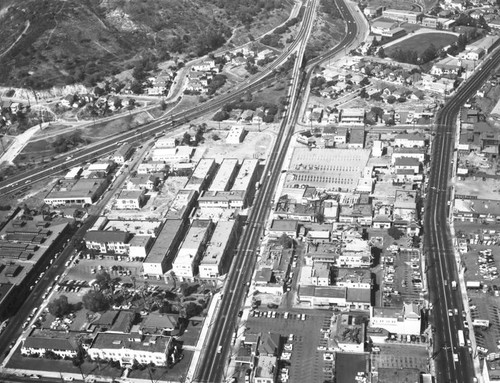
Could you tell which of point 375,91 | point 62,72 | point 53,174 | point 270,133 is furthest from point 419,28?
point 53,174

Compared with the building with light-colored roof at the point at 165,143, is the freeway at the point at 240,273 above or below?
below

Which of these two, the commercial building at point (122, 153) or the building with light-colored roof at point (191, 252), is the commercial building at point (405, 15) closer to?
the commercial building at point (122, 153)

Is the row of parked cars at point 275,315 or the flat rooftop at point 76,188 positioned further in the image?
the flat rooftop at point 76,188

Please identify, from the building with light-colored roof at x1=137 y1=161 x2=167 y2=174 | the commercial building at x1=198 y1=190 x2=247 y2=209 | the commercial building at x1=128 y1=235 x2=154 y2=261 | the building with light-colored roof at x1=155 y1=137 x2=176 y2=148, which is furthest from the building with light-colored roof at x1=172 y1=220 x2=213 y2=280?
the building with light-colored roof at x1=155 y1=137 x2=176 y2=148

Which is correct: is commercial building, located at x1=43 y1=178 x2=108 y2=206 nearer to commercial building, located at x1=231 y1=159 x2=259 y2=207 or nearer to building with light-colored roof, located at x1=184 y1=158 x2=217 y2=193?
building with light-colored roof, located at x1=184 y1=158 x2=217 y2=193

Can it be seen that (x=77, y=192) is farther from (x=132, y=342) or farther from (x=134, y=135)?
(x=132, y=342)

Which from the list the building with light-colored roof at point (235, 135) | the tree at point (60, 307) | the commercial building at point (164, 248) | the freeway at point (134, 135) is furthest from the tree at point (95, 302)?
the building with light-colored roof at point (235, 135)

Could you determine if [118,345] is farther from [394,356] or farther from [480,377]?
[480,377]

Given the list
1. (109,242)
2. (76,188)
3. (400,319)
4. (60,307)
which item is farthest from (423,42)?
(60,307)
